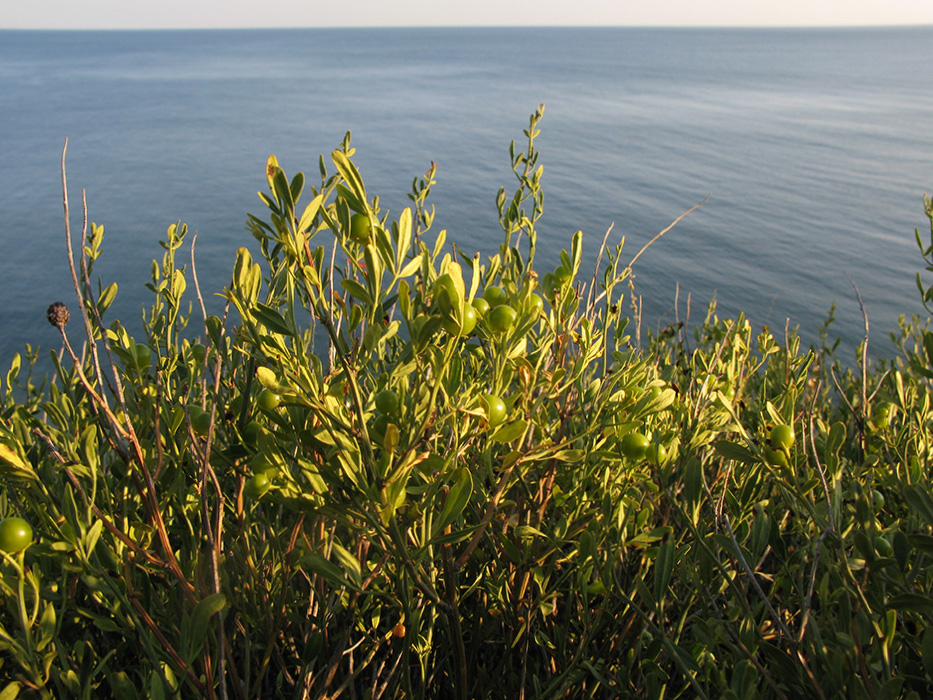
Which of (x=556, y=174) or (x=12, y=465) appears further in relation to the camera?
(x=556, y=174)

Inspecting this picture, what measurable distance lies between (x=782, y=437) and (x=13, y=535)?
3.77 feet

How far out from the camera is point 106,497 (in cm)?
120

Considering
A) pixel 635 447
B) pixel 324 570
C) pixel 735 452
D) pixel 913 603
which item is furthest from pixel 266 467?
pixel 913 603

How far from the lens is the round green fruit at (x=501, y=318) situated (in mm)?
929

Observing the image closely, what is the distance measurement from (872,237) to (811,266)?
84.6 inches

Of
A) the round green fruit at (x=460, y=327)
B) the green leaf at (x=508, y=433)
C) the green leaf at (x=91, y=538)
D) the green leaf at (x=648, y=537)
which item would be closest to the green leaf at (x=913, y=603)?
the green leaf at (x=648, y=537)

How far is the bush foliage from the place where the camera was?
85cm

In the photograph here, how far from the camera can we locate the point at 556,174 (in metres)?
15.0

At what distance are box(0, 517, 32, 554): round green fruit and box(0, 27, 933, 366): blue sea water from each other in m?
3.27

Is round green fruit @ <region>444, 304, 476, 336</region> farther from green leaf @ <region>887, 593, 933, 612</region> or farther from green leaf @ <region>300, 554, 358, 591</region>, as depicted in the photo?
green leaf @ <region>887, 593, 933, 612</region>

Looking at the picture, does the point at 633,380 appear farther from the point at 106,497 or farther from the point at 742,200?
the point at 742,200

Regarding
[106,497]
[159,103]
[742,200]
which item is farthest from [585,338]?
[159,103]

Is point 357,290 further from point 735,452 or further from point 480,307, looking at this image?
point 735,452

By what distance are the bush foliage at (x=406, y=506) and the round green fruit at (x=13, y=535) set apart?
0.02 meters
